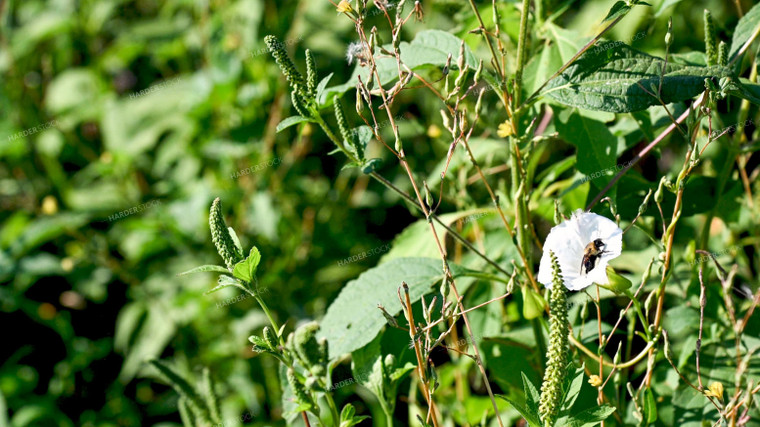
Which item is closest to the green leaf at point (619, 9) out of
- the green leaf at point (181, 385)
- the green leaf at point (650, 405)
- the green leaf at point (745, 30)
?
the green leaf at point (745, 30)

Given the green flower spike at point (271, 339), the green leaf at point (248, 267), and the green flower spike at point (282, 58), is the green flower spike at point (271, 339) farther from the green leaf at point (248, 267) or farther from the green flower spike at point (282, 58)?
the green flower spike at point (282, 58)

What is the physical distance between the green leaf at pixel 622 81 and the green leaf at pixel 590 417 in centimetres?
42

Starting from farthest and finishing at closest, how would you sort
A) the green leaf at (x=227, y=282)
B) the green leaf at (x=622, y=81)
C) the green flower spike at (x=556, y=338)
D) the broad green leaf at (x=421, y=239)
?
the broad green leaf at (x=421, y=239)
the green leaf at (x=622, y=81)
the green leaf at (x=227, y=282)
the green flower spike at (x=556, y=338)

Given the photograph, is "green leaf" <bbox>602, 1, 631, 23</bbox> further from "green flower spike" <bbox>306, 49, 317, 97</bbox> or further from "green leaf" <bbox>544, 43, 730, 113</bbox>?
"green flower spike" <bbox>306, 49, 317, 97</bbox>

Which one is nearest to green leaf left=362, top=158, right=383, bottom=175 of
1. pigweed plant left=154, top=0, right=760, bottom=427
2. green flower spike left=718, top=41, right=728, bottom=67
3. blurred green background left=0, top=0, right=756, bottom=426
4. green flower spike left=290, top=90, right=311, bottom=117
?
pigweed plant left=154, top=0, right=760, bottom=427

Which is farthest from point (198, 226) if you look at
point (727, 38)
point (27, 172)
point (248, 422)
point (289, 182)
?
point (727, 38)

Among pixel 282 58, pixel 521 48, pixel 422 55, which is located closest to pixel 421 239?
pixel 422 55

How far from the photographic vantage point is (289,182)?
8.66 ft

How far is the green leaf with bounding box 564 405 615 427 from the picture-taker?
0.89m

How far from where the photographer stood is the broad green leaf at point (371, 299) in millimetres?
1142

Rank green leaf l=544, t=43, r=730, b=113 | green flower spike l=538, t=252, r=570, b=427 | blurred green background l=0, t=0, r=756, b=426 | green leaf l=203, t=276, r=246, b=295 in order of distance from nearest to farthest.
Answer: green flower spike l=538, t=252, r=570, b=427
green leaf l=203, t=276, r=246, b=295
green leaf l=544, t=43, r=730, b=113
blurred green background l=0, t=0, r=756, b=426

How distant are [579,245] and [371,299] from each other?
38 centimetres

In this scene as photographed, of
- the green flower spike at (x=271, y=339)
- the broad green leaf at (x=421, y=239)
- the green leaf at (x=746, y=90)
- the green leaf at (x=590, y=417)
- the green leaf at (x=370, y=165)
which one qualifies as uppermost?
the green leaf at (x=370, y=165)

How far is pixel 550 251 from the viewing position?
32.2 inches
